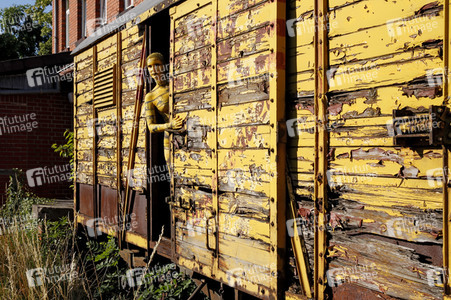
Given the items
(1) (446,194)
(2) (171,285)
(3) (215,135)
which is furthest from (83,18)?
(1) (446,194)

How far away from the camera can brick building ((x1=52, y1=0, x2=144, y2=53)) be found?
11.3m

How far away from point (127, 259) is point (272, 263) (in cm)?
303

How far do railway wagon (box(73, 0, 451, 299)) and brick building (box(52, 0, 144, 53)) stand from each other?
7183 mm

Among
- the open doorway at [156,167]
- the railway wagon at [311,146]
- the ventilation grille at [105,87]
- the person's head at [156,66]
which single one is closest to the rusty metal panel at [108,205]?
the open doorway at [156,167]

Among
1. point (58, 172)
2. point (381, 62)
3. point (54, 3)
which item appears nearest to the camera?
point (381, 62)

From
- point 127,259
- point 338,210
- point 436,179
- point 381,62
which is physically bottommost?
point 127,259

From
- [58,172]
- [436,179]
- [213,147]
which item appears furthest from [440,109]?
[58,172]

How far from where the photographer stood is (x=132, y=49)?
5.38 m

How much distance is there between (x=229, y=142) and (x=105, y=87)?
3.19 meters

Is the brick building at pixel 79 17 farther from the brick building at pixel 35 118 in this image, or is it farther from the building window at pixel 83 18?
the brick building at pixel 35 118

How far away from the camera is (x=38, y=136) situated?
10312mm

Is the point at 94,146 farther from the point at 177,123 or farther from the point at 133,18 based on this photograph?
the point at 177,123

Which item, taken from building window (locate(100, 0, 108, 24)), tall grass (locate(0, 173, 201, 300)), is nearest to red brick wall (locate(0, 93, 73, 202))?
building window (locate(100, 0, 108, 24))

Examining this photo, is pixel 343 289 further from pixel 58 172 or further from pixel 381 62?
pixel 58 172
